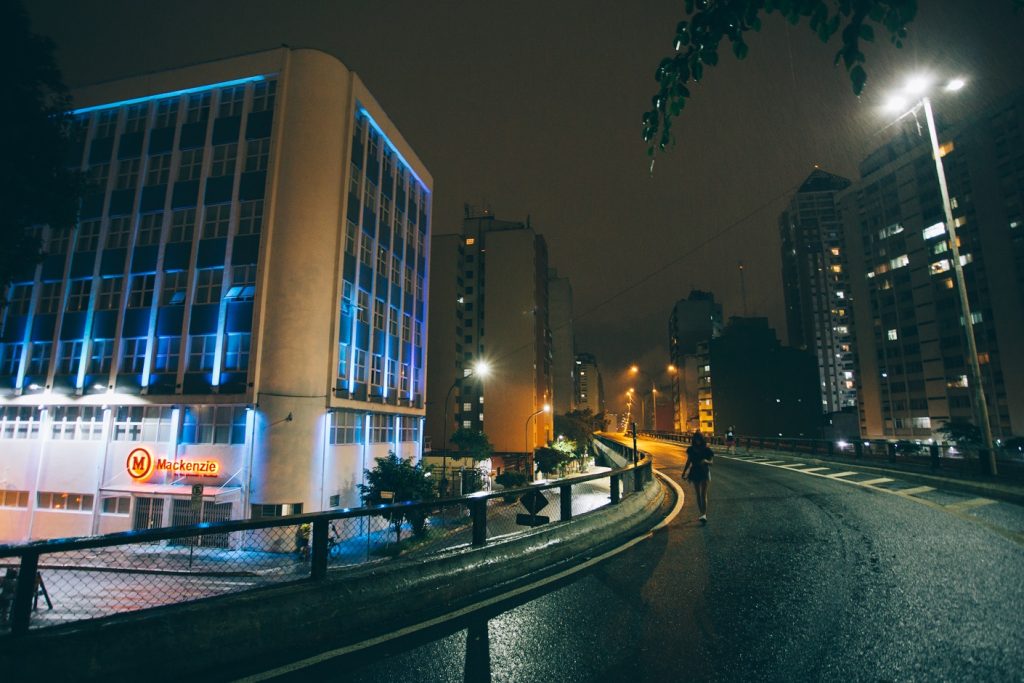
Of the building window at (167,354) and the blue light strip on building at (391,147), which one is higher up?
the blue light strip on building at (391,147)

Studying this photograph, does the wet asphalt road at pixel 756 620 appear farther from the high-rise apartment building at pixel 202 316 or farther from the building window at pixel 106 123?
the building window at pixel 106 123

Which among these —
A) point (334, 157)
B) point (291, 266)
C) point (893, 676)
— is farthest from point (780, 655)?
point (334, 157)

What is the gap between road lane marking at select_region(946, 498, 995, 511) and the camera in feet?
31.7

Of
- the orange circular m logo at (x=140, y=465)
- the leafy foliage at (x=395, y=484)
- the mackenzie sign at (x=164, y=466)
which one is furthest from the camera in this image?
the leafy foliage at (x=395, y=484)

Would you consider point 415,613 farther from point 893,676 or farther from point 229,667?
point 893,676

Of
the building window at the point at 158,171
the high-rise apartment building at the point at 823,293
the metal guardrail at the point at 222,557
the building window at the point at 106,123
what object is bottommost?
the metal guardrail at the point at 222,557

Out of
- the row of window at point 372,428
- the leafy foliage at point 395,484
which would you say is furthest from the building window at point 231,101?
the leafy foliage at point 395,484

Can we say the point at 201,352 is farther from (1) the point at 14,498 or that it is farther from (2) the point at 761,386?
(2) the point at 761,386

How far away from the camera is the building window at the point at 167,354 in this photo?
28.6 metres

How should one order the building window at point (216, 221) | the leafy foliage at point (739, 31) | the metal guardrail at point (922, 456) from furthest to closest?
the building window at point (216, 221) < the metal guardrail at point (922, 456) < the leafy foliage at point (739, 31)

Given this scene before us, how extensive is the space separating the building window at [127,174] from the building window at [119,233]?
2383 mm

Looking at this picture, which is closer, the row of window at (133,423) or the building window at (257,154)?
the row of window at (133,423)

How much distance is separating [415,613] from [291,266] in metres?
27.9

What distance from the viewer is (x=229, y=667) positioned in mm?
3807
